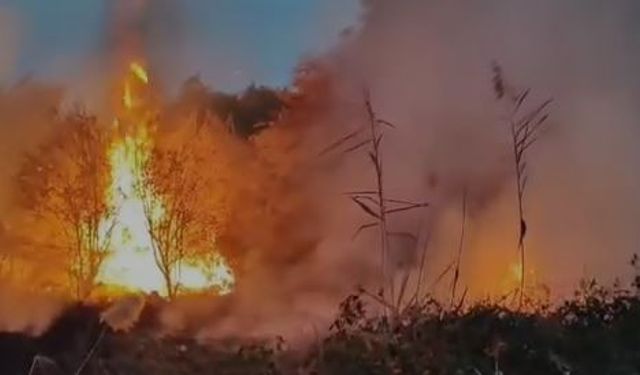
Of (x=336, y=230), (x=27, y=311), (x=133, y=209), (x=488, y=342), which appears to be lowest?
(x=488, y=342)

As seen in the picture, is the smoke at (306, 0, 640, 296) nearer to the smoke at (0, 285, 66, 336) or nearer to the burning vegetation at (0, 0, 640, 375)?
the burning vegetation at (0, 0, 640, 375)

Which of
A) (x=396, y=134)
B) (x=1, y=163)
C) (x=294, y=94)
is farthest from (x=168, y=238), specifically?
(x=396, y=134)

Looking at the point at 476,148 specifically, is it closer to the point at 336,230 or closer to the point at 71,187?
the point at 336,230

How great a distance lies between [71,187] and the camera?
19.4 meters

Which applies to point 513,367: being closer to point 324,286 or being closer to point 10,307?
point 10,307

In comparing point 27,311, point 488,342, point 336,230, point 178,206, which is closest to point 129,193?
point 178,206

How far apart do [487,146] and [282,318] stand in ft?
10.6

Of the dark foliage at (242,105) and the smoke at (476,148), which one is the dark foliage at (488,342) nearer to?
the smoke at (476,148)

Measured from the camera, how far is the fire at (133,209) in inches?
661

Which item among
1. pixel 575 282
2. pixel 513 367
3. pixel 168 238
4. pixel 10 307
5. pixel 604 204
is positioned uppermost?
pixel 168 238

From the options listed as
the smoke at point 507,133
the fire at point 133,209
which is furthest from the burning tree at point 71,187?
the smoke at point 507,133

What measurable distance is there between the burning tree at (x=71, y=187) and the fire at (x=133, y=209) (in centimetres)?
18

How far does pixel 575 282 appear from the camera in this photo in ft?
26.1

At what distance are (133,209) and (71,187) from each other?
0.98 m
